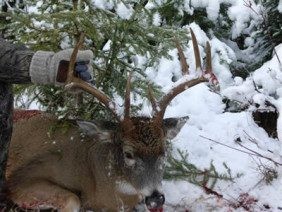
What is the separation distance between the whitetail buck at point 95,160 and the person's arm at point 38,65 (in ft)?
0.65

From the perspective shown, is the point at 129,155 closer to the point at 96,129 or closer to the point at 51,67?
the point at 96,129

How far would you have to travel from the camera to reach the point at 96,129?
17.6 ft

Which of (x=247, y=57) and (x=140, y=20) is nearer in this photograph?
(x=140, y=20)

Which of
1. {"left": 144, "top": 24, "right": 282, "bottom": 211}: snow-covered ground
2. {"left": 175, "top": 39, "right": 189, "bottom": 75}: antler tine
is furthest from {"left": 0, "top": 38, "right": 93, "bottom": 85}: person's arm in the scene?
{"left": 144, "top": 24, "right": 282, "bottom": 211}: snow-covered ground

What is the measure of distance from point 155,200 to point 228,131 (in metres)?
2.60

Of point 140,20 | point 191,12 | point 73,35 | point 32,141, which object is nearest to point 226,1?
point 191,12

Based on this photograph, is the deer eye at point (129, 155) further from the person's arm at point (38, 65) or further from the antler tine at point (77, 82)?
the person's arm at point (38, 65)

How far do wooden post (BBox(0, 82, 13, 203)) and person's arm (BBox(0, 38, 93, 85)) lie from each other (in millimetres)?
186

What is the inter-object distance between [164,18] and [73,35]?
120 inches

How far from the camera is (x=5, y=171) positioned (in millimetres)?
5523

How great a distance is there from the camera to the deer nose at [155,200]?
4.90 meters

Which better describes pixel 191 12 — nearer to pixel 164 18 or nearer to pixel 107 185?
pixel 164 18

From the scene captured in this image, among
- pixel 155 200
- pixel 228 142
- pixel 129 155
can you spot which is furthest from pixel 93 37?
pixel 228 142

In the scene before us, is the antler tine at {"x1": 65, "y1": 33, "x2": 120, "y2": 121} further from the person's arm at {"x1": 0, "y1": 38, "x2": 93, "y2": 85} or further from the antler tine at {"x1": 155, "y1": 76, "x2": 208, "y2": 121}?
the antler tine at {"x1": 155, "y1": 76, "x2": 208, "y2": 121}
